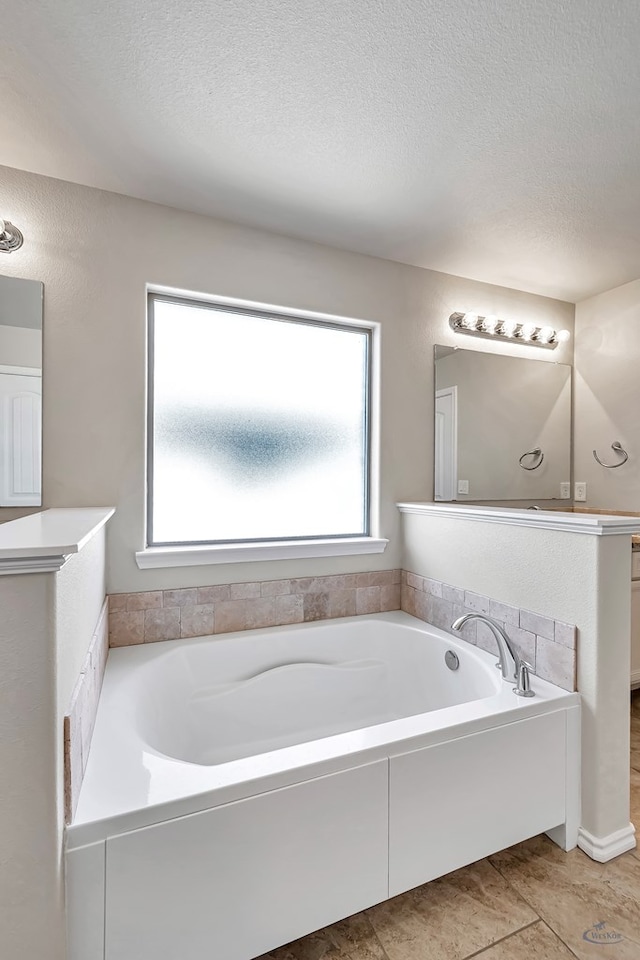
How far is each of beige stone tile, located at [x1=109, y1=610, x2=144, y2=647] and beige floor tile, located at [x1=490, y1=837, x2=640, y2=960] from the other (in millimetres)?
1594

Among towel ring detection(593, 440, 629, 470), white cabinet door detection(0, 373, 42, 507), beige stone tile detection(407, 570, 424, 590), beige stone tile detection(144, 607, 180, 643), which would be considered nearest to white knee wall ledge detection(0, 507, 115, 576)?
white cabinet door detection(0, 373, 42, 507)

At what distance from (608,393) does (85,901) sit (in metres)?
3.49

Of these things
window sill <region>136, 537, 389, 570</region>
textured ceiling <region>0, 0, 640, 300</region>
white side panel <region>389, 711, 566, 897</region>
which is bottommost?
white side panel <region>389, 711, 566, 897</region>

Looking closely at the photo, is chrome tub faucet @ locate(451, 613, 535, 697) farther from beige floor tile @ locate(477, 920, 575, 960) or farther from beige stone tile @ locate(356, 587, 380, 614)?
beige stone tile @ locate(356, 587, 380, 614)

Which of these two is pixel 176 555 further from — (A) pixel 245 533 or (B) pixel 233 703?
(B) pixel 233 703

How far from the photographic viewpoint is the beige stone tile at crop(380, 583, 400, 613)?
2555 millimetres

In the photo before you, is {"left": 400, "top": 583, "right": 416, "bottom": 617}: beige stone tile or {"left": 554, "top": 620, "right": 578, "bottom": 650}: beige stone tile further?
{"left": 400, "top": 583, "right": 416, "bottom": 617}: beige stone tile

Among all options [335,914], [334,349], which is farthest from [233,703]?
[334,349]

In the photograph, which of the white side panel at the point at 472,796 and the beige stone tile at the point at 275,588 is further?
the beige stone tile at the point at 275,588

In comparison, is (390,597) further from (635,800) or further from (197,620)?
(635,800)

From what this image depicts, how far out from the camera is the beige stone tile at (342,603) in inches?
95.5

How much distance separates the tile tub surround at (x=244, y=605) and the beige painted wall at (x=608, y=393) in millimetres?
1622

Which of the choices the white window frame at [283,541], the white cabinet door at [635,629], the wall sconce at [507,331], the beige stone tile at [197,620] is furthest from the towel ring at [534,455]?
Answer: the beige stone tile at [197,620]

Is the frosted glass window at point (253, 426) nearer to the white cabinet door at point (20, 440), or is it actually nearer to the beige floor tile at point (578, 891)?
the white cabinet door at point (20, 440)
